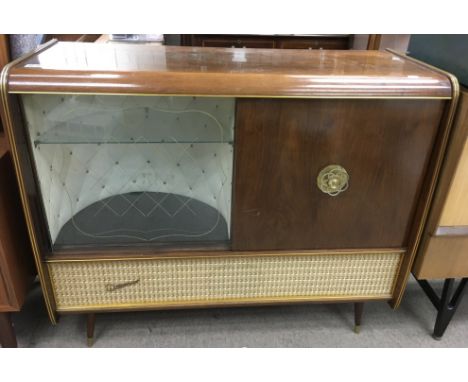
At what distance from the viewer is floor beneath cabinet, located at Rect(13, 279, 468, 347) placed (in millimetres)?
967

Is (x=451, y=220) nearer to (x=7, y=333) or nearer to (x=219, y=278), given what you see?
(x=219, y=278)

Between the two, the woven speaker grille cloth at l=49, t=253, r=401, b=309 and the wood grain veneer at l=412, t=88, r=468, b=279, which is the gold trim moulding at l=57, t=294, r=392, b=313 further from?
the wood grain veneer at l=412, t=88, r=468, b=279

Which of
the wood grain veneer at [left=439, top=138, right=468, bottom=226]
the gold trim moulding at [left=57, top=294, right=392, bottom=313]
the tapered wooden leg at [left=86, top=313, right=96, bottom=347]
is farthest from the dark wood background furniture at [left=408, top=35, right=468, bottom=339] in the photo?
the tapered wooden leg at [left=86, top=313, right=96, bottom=347]

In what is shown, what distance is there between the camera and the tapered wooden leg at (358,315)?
98 centimetres

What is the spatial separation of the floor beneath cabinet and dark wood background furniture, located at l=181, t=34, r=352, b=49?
3.95 ft

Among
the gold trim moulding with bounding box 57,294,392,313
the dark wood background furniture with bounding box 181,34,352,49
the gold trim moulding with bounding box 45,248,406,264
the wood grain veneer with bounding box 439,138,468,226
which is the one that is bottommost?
the gold trim moulding with bounding box 57,294,392,313

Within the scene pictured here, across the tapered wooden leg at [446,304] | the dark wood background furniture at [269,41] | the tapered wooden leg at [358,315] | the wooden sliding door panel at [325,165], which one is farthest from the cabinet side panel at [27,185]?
the dark wood background furniture at [269,41]

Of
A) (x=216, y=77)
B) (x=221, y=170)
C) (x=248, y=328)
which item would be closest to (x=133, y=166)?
(x=221, y=170)

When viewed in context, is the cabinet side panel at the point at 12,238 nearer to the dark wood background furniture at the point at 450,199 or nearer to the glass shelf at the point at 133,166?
the glass shelf at the point at 133,166

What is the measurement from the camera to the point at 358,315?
3.25 ft

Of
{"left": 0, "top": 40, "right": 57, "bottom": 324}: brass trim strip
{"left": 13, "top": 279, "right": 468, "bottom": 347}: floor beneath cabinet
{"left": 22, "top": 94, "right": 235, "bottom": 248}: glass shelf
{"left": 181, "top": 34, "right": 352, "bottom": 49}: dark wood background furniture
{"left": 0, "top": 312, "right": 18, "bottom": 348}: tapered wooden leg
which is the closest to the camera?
{"left": 0, "top": 40, "right": 57, "bottom": 324}: brass trim strip

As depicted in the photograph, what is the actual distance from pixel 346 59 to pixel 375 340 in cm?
70

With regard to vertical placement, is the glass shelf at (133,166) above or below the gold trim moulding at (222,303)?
above
